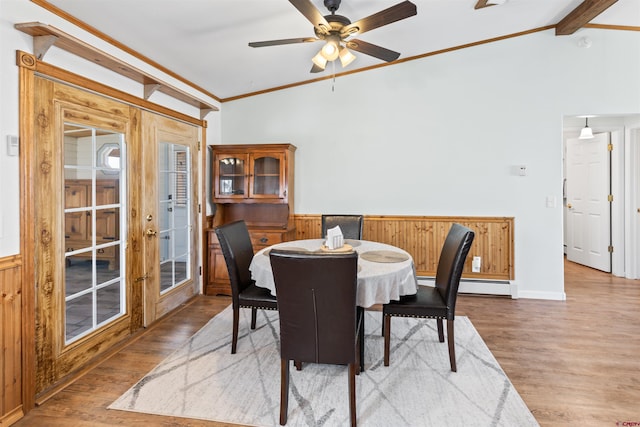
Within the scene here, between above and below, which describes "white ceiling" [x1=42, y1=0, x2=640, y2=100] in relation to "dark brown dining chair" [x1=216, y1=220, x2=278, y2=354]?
above

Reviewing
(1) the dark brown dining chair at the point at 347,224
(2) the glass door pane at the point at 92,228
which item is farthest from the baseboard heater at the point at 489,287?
(2) the glass door pane at the point at 92,228

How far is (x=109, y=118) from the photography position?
269cm

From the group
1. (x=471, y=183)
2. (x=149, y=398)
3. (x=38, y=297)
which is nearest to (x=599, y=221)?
(x=471, y=183)

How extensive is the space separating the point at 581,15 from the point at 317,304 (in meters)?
3.77

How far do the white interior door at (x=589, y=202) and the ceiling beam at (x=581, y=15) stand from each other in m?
2.13

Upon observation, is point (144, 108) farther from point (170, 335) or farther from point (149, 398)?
point (149, 398)

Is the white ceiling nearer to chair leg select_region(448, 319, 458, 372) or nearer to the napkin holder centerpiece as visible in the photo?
the napkin holder centerpiece

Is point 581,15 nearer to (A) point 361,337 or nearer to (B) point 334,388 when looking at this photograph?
(A) point 361,337

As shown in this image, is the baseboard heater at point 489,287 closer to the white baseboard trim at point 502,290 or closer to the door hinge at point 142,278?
the white baseboard trim at point 502,290

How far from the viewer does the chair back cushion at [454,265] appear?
237 centimetres

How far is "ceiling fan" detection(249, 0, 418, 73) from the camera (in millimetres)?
2068

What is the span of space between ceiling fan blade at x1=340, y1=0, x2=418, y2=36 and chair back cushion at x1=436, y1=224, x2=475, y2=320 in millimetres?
1382

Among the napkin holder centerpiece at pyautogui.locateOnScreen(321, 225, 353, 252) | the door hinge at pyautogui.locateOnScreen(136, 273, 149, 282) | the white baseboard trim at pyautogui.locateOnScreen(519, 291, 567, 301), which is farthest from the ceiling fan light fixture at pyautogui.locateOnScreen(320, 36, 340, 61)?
the white baseboard trim at pyautogui.locateOnScreen(519, 291, 567, 301)

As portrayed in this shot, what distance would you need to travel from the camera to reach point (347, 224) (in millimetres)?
3707
